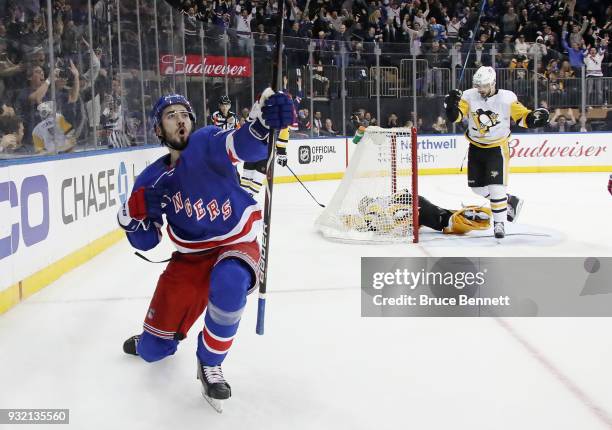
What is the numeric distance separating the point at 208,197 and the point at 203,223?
9 cm

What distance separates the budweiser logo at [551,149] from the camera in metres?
11.6

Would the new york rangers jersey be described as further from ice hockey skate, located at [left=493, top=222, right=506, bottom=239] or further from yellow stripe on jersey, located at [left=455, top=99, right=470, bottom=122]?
yellow stripe on jersey, located at [left=455, top=99, right=470, bottom=122]

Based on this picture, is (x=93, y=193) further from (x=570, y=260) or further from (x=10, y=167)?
(x=570, y=260)

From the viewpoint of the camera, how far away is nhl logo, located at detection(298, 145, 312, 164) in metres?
10.9

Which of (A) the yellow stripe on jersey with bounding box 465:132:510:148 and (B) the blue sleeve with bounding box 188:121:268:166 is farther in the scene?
(A) the yellow stripe on jersey with bounding box 465:132:510:148

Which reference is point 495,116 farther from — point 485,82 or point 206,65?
point 206,65

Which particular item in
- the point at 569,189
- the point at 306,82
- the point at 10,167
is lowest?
the point at 569,189

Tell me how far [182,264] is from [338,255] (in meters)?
2.35

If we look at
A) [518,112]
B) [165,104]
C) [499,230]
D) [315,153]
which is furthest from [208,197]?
[315,153]

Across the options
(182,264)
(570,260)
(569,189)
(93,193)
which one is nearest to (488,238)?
(570,260)

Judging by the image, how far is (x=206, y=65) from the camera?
9328 millimetres

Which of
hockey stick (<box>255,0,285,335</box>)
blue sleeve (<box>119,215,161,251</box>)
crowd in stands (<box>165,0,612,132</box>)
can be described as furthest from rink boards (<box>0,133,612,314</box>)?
crowd in stands (<box>165,0,612,132</box>)

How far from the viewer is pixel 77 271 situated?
4285 millimetres

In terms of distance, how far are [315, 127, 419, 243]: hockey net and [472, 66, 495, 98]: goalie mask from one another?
0.63 m
